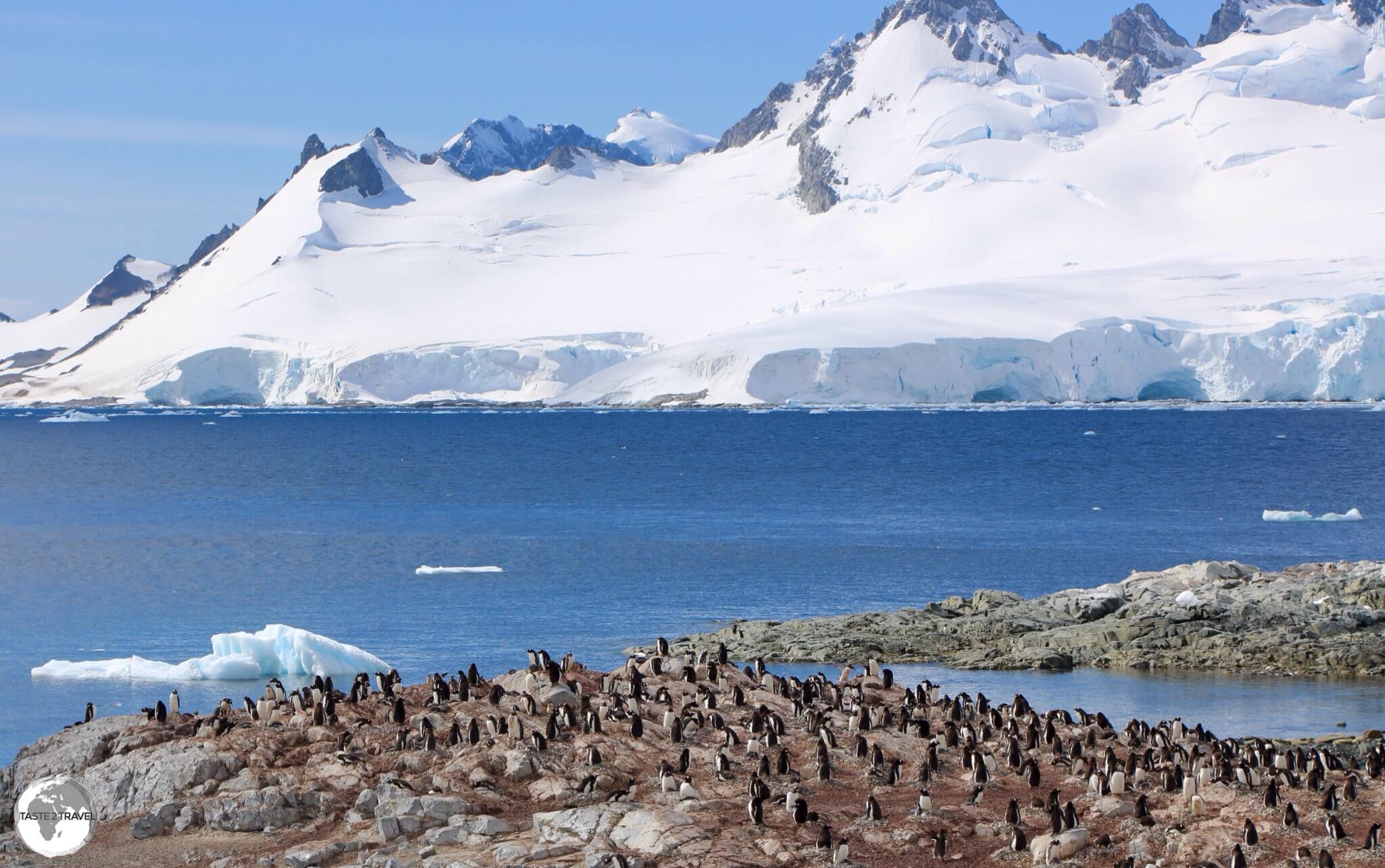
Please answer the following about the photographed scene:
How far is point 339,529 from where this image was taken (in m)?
50.8

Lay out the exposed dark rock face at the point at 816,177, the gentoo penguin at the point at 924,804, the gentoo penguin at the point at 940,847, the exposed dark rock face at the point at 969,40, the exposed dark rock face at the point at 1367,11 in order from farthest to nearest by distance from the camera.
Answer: the exposed dark rock face at the point at 969,40 < the exposed dark rock face at the point at 816,177 < the exposed dark rock face at the point at 1367,11 < the gentoo penguin at the point at 924,804 < the gentoo penguin at the point at 940,847

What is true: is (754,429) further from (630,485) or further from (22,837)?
(22,837)

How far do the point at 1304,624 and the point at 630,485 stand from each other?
4244cm

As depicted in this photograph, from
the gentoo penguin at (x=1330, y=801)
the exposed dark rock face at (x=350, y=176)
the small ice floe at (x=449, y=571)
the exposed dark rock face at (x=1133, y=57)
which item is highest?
the exposed dark rock face at (x=1133, y=57)

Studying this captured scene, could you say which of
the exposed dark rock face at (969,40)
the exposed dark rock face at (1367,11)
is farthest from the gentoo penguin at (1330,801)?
the exposed dark rock face at (1367,11)

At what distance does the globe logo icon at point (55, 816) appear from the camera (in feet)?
46.0

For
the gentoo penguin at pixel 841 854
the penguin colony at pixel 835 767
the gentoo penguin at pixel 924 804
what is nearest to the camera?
the gentoo penguin at pixel 841 854

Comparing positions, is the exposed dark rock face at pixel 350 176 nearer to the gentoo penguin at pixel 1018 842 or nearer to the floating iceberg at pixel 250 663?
the floating iceberg at pixel 250 663

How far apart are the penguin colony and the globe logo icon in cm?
132

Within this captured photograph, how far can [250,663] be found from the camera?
25812 mm

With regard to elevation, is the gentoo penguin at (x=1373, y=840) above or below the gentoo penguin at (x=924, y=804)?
below

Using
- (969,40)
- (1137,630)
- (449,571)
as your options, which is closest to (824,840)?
(1137,630)

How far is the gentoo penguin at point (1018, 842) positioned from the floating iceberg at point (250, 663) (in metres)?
15.0

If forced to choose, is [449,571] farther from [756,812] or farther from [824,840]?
[824,840]
